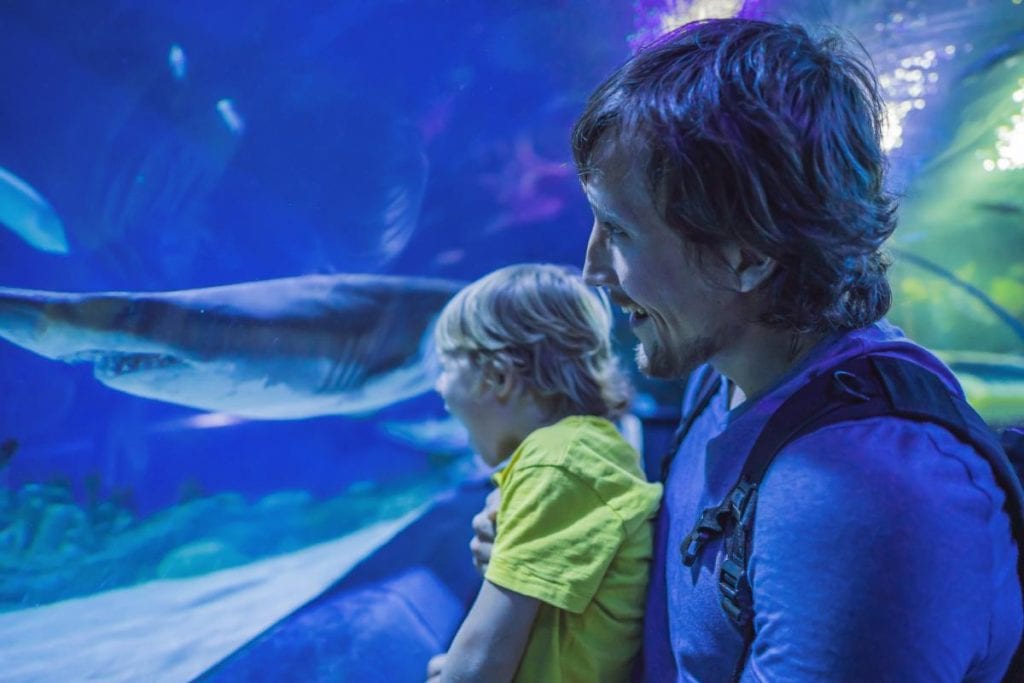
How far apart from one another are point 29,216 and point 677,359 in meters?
1.11

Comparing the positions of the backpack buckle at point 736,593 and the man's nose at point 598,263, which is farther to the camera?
the man's nose at point 598,263

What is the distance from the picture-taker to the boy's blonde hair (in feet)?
4.68

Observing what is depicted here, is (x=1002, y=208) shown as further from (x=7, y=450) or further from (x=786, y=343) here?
(x=7, y=450)

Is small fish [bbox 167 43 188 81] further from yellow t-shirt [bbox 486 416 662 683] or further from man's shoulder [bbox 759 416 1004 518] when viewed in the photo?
man's shoulder [bbox 759 416 1004 518]

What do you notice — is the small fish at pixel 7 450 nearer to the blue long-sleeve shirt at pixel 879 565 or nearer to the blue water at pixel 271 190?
the blue water at pixel 271 190

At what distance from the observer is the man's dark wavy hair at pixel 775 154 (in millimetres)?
839

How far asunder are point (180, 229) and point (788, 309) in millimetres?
1108

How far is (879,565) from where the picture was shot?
678mm

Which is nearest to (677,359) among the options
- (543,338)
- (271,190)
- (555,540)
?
(555,540)

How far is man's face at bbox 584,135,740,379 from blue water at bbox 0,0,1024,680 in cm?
40

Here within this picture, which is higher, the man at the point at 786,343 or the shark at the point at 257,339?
the shark at the point at 257,339

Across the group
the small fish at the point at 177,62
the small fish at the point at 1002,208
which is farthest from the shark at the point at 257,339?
the small fish at the point at 1002,208

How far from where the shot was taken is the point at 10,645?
4.14 ft

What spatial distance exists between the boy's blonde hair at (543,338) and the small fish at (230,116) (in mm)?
544
